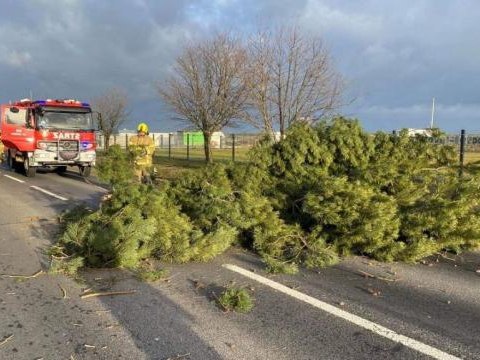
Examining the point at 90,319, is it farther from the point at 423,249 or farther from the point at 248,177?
the point at 423,249

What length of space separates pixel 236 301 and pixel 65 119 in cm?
1599

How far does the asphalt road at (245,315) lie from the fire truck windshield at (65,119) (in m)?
12.7

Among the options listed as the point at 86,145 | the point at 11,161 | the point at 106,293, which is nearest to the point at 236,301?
the point at 106,293

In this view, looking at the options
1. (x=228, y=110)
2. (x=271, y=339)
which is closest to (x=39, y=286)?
(x=271, y=339)

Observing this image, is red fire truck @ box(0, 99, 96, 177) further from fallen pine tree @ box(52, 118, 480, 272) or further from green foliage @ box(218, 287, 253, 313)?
green foliage @ box(218, 287, 253, 313)

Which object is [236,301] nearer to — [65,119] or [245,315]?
[245,315]

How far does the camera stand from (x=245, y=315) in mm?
4742

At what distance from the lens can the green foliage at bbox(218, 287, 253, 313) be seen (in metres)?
4.86

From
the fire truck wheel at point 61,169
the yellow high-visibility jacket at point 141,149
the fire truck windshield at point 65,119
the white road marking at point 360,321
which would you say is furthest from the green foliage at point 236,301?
the fire truck wheel at point 61,169

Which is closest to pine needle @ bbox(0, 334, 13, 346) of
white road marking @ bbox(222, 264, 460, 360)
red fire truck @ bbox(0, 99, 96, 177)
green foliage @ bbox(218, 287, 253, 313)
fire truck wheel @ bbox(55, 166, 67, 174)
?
green foliage @ bbox(218, 287, 253, 313)

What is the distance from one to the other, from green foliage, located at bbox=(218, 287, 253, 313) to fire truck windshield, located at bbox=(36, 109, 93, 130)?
15565 millimetres

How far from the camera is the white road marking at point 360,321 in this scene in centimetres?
400

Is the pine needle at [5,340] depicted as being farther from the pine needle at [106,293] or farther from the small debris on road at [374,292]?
the small debris on road at [374,292]

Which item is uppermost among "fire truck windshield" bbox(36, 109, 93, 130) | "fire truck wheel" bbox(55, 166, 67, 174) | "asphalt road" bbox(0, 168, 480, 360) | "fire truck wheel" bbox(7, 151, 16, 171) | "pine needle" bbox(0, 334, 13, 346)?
"fire truck windshield" bbox(36, 109, 93, 130)
